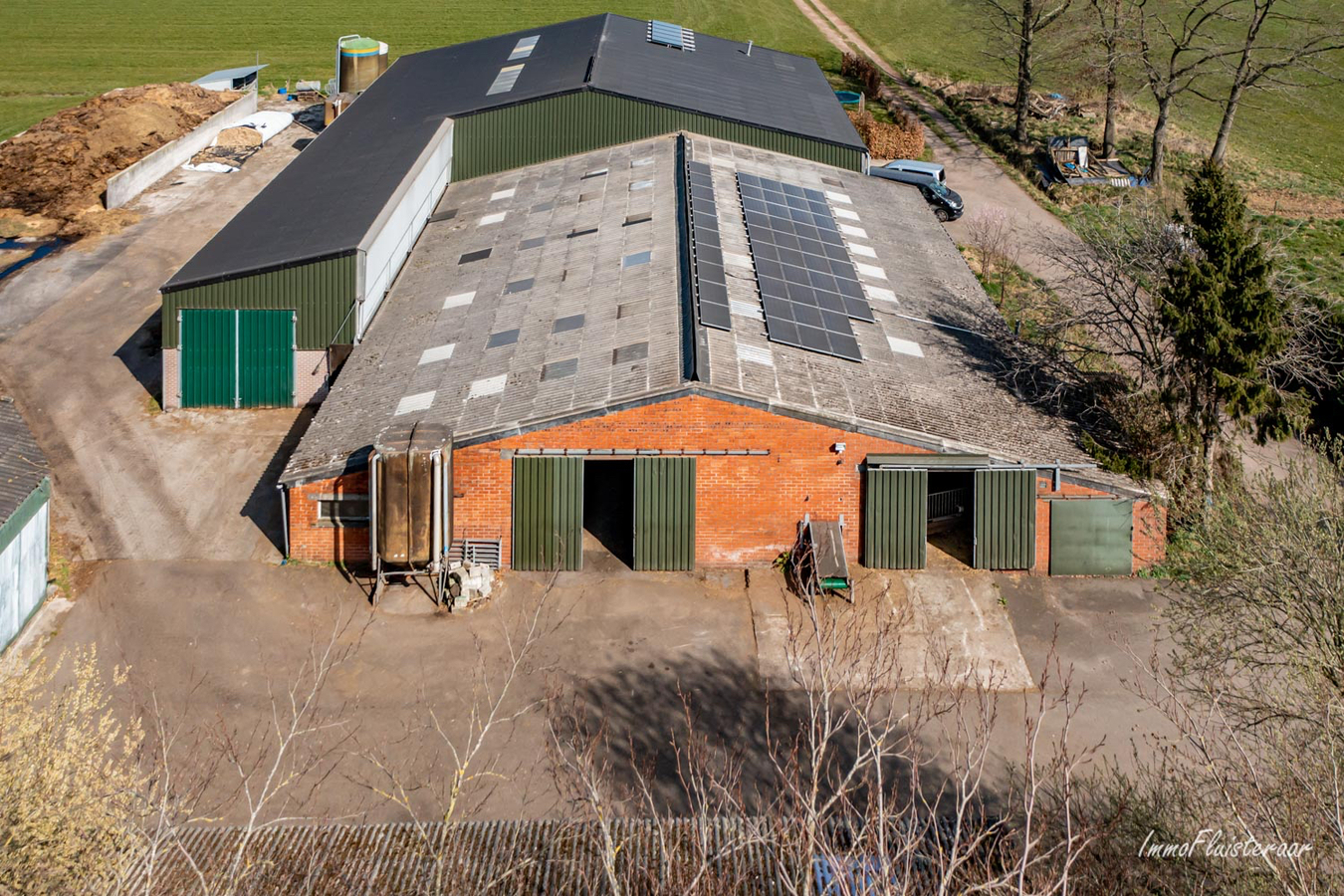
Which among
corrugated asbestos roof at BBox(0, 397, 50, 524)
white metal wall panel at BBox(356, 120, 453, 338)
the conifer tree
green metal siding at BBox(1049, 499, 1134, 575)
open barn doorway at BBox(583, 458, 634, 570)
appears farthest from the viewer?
white metal wall panel at BBox(356, 120, 453, 338)

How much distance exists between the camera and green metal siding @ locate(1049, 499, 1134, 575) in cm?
2455

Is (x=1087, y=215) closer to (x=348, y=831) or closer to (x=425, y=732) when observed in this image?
(x=425, y=732)

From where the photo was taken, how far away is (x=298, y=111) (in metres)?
59.3

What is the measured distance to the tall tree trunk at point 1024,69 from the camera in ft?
179

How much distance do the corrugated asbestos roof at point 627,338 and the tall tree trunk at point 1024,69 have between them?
20.3 m

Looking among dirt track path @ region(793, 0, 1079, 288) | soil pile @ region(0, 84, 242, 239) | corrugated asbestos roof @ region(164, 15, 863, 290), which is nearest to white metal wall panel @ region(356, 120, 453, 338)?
corrugated asbestos roof @ region(164, 15, 863, 290)

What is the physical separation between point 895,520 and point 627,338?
A: 24.1 feet

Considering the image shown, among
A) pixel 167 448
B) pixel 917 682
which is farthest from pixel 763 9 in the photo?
pixel 917 682

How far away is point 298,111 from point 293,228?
29.9 meters

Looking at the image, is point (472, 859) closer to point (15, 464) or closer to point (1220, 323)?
point (15, 464)

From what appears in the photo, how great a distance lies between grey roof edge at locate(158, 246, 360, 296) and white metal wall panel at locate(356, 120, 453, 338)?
29.9 inches

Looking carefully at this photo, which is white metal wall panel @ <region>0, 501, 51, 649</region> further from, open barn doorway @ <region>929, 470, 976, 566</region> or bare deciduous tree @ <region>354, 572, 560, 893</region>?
open barn doorway @ <region>929, 470, 976, 566</region>

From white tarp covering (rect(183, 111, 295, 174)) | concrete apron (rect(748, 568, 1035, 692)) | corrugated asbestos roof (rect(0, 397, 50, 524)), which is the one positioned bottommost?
concrete apron (rect(748, 568, 1035, 692))

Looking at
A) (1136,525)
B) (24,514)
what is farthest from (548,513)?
(1136,525)
